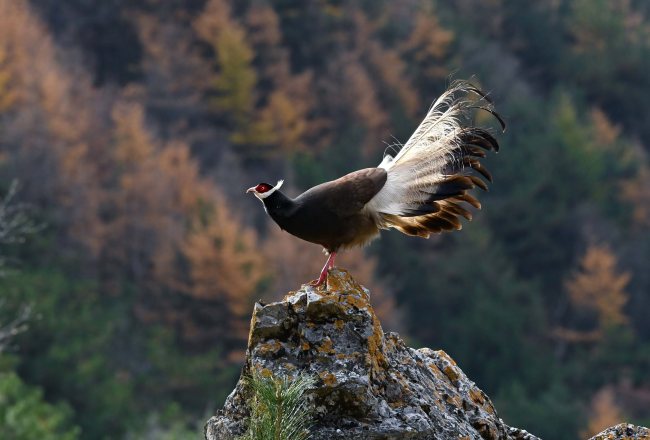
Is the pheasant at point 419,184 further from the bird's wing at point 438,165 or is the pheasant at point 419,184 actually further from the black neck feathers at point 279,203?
the black neck feathers at point 279,203

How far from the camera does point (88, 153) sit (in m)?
76.2

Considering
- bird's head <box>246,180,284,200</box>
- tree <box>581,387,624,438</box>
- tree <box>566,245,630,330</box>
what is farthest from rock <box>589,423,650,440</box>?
tree <box>566,245,630,330</box>

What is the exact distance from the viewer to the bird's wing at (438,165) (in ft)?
29.0

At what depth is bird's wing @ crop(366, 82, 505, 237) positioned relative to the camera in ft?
29.0

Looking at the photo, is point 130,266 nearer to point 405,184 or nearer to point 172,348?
point 172,348

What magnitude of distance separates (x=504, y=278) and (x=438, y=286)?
131 inches

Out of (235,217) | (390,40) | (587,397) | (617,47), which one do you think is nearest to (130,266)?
(235,217)

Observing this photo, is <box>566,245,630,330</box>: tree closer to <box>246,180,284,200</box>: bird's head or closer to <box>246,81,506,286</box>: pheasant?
<box>246,81,506,286</box>: pheasant

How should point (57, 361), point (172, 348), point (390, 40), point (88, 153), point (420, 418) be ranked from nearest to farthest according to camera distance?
point (420, 418) → point (57, 361) → point (172, 348) → point (88, 153) → point (390, 40)

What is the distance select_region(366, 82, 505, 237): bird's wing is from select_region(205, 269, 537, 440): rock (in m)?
1.63

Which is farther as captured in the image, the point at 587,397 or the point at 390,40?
the point at 390,40

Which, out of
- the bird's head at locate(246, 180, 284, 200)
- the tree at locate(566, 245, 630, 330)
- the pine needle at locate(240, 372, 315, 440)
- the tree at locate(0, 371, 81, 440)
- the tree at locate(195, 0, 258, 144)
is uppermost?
the tree at locate(195, 0, 258, 144)

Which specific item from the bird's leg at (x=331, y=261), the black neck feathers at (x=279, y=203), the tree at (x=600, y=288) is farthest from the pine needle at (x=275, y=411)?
the tree at (x=600, y=288)

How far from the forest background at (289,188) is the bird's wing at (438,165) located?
33.8m
